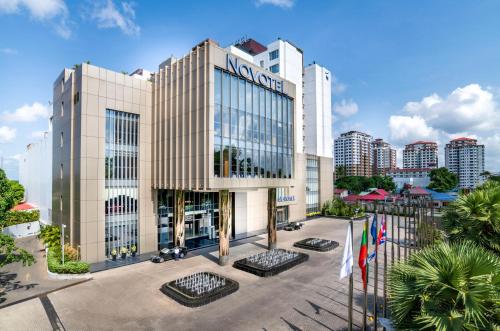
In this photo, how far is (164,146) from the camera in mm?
29172

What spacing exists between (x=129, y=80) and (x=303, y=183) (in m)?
34.7

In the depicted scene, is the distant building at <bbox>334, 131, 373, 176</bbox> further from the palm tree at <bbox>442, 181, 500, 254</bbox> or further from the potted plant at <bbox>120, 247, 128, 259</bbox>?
the palm tree at <bbox>442, 181, 500, 254</bbox>

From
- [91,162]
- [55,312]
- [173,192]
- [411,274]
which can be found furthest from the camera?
[173,192]

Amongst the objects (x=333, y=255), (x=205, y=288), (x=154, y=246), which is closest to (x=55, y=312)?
(x=205, y=288)

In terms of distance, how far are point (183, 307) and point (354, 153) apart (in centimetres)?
15723

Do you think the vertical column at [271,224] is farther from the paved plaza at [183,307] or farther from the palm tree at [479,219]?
the palm tree at [479,219]

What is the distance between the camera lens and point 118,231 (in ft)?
93.3

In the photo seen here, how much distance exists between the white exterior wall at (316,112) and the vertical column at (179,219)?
36.9m

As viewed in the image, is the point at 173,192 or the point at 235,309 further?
the point at 173,192

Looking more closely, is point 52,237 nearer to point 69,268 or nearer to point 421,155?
point 69,268

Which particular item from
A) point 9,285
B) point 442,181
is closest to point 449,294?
point 9,285

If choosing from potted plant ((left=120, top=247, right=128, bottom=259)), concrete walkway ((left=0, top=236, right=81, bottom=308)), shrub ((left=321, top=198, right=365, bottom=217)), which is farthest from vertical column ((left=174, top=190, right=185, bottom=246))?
shrub ((left=321, top=198, right=365, bottom=217))

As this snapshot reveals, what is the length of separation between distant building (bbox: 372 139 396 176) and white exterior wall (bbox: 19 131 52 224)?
177 m

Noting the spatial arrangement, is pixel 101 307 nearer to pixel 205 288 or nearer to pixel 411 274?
pixel 205 288
